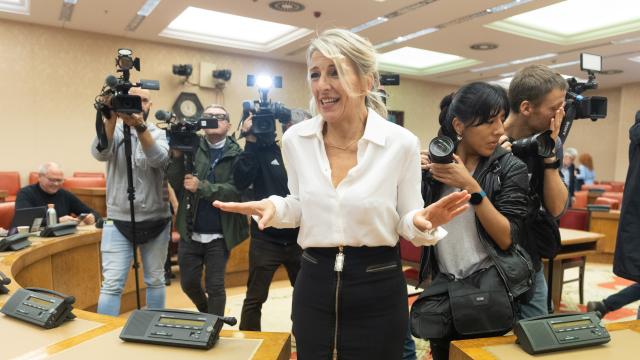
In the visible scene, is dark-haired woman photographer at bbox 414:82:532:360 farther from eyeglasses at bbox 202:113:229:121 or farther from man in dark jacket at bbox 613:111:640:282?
eyeglasses at bbox 202:113:229:121

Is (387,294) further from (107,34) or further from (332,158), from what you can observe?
(107,34)

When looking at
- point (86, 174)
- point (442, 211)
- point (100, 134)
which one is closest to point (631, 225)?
point (442, 211)

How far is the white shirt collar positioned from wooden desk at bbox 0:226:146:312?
67.4 inches

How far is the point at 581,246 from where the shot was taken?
349 cm

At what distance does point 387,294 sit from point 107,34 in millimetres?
7335

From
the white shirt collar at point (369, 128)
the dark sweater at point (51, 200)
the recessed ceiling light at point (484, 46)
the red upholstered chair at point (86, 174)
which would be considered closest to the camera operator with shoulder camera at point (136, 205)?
the white shirt collar at point (369, 128)

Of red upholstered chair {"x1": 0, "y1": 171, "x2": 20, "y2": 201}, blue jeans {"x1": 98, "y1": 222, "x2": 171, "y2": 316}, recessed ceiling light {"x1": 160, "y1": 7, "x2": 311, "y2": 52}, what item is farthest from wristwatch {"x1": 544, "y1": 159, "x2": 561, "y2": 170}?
red upholstered chair {"x1": 0, "y1": 171, "x2": 20, "y2": 201}

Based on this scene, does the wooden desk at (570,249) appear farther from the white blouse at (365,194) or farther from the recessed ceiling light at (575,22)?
the recessed ceiling light at (575,22)

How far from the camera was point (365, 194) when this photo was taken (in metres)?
1.18

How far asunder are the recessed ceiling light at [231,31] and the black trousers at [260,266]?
525cm

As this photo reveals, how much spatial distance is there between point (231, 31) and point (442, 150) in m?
6.94

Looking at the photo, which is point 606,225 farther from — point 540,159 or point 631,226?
point 540,159

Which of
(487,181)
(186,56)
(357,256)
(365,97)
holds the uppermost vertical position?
(186,56)

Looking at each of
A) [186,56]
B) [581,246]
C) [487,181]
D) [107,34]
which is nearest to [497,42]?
[581,246]
